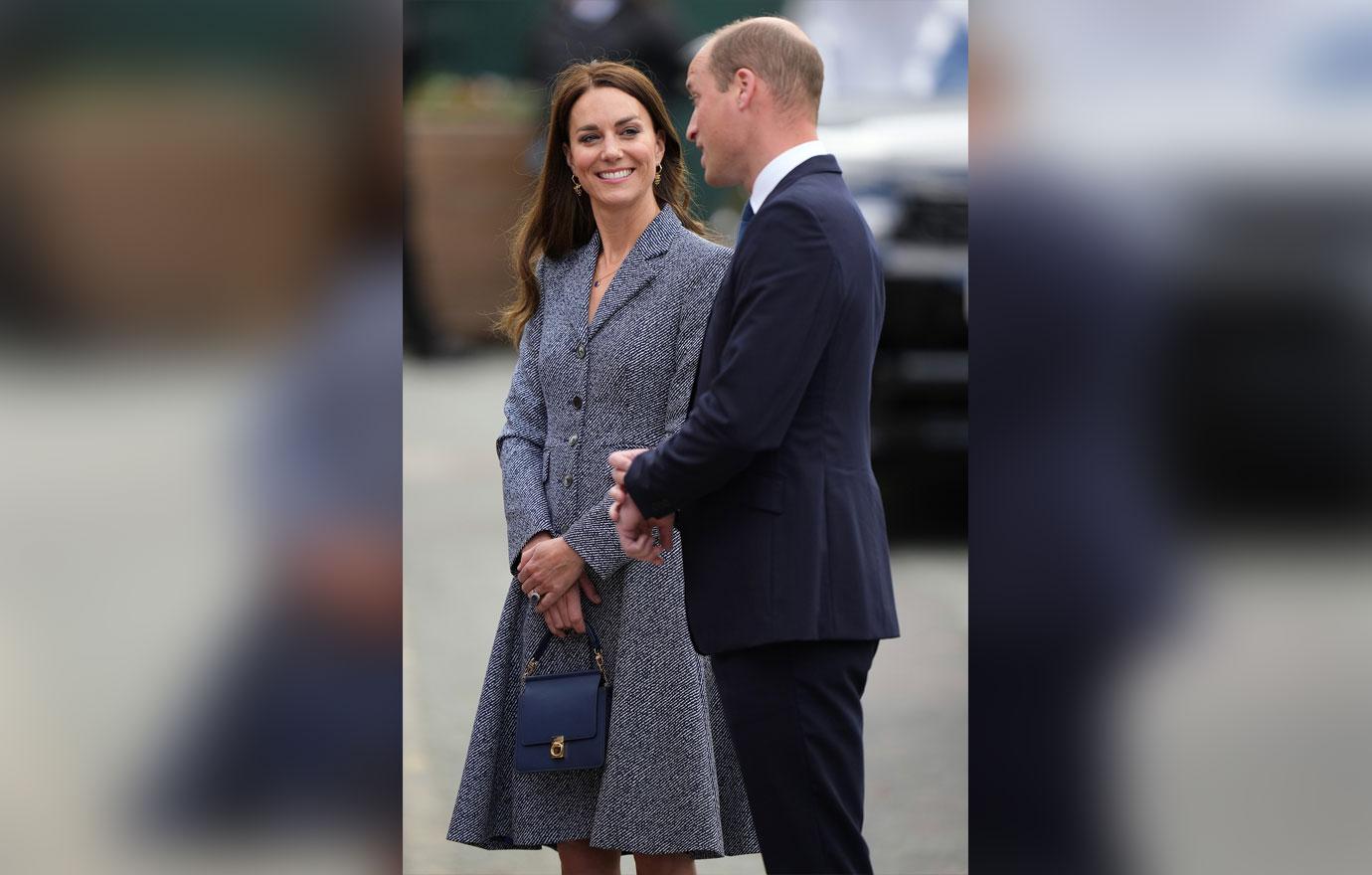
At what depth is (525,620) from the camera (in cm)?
327

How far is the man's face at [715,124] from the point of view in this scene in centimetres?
281

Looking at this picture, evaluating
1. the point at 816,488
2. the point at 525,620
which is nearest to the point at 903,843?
the point at 525,620

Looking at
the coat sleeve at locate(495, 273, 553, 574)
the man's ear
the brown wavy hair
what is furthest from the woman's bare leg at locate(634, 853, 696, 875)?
the man's ear

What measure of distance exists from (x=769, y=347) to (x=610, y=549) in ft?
2.16

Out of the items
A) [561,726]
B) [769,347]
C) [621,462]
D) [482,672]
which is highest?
[769,347]

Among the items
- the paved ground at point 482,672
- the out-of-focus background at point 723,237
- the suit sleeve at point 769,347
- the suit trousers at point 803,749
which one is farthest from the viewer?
the out-of-focus background at point 723,237

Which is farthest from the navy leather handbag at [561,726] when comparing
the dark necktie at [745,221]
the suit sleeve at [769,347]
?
the dark necktie at [745,221]

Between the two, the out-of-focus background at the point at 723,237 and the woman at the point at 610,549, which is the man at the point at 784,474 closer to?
the woman at the point at 610,549

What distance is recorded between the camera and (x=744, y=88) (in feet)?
9.19

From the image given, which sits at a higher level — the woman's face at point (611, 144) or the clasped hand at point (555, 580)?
the woman's face at point (611, 144)

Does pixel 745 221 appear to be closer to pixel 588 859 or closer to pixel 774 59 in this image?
pixel 774 59
